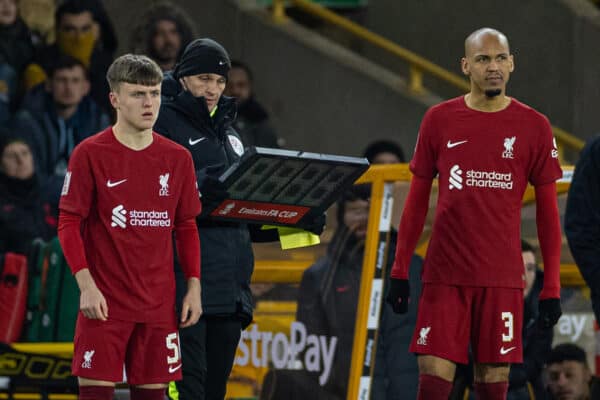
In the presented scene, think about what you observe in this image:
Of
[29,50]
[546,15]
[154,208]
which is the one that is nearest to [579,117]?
[546,15]

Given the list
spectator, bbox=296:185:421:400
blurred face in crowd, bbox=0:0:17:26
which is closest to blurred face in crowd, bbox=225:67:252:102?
blurred face in crowd, bbox=0:0:17:26

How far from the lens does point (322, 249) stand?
24.7ft

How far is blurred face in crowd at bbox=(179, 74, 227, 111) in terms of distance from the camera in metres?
5.65

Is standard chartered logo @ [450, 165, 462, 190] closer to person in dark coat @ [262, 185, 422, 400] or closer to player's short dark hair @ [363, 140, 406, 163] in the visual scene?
person in dark coat @ [262, 185, 422, 400]

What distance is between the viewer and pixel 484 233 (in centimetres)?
549

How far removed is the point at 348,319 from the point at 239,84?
3699 mm

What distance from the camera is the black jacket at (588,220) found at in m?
5.81

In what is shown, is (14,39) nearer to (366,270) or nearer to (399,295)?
(366,270)

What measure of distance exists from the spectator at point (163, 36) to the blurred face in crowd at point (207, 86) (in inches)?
173

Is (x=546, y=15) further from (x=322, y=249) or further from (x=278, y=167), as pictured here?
(x=278, y=167)

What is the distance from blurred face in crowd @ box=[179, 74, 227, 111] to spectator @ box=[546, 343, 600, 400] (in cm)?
A: 253

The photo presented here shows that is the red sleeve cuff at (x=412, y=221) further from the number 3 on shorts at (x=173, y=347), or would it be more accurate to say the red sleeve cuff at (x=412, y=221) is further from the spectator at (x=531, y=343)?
the spectator at (x=531, y=343)

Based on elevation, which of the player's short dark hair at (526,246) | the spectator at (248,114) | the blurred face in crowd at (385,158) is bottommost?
the player's short dark hair at (526,246)

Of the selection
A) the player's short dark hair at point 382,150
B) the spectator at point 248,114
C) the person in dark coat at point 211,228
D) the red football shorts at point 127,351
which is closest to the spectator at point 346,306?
the person in dark coat at point 211,228
